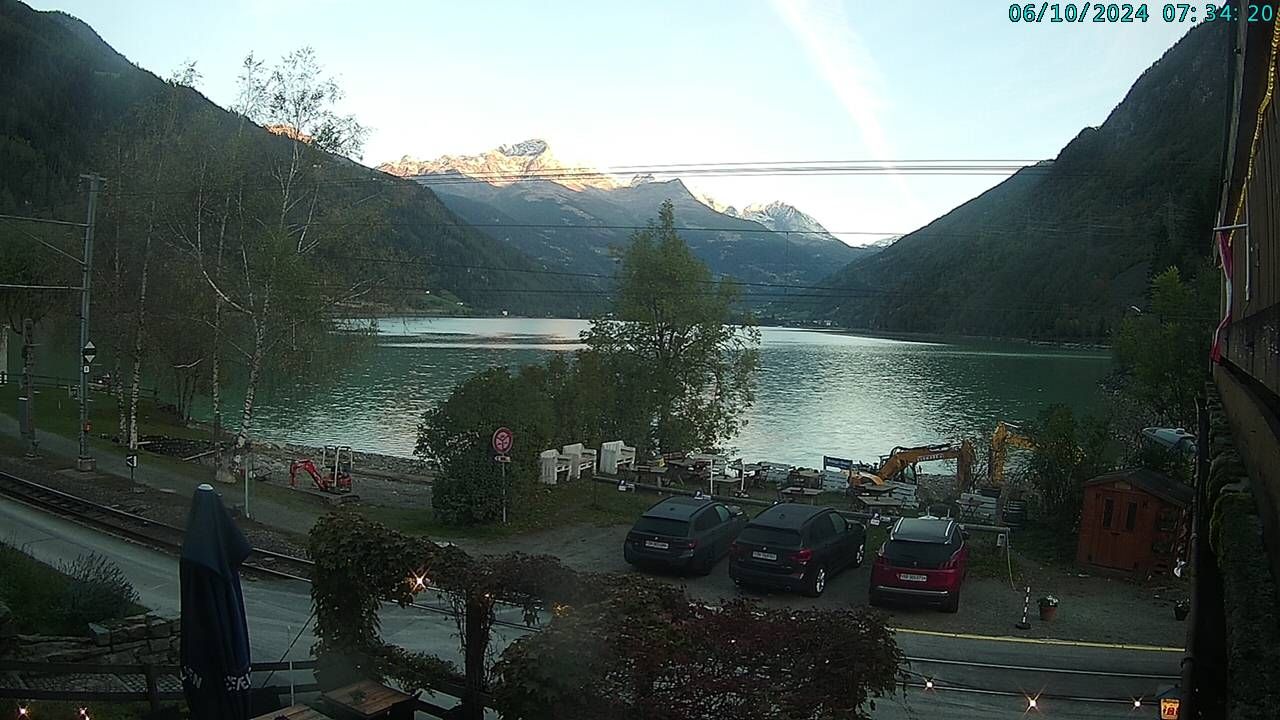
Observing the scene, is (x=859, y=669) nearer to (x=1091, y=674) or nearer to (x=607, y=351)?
(x=1091, y=674)

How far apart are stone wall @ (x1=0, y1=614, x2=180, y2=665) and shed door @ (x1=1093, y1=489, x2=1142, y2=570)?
1444 cm

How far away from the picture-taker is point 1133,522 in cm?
1495

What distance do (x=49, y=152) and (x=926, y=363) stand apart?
114816mm

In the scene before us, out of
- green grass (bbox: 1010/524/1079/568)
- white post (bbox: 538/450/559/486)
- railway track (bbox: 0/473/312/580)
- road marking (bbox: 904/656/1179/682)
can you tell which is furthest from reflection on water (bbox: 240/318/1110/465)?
road marking (bbox: 904/656/1179/682)

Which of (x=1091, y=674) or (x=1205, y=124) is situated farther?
(x=1205, y=124)

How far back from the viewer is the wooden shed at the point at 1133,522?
1465 cm

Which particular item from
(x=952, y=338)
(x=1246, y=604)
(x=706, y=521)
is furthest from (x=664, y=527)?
(x=952, y=338)

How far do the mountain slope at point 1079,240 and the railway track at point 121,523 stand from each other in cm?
6473

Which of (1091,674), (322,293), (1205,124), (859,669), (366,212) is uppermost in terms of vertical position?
(1205,124)

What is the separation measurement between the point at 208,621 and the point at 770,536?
29.8 ft

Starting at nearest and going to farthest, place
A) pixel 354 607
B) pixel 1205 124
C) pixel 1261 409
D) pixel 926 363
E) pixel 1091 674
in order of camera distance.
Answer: pixel 1261 409
pixel 354 607
pixel 1091 674
pixel 926 363
pixel 1205 124

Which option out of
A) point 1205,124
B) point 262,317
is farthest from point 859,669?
point 1205,124

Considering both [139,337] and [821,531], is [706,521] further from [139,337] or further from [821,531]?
[139,337]

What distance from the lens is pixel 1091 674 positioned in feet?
33.1
